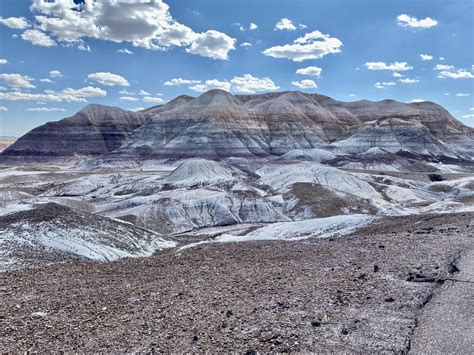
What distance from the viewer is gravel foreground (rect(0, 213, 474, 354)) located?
888 centimetres

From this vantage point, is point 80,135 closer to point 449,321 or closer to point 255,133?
point 255,133

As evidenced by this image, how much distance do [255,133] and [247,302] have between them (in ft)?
487

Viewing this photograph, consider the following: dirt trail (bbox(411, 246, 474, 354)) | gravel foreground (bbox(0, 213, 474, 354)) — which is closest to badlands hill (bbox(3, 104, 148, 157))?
gravel foreground (bbox(0, 213, 474, 354))

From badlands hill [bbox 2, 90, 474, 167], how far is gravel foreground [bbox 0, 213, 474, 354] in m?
112

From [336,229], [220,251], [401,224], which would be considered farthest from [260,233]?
[220,251]

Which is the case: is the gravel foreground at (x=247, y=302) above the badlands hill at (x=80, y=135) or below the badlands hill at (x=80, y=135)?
below

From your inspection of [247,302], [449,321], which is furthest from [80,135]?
[449,321]

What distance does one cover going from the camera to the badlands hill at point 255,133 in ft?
466

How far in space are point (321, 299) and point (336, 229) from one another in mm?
18628

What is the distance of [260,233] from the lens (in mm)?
36969

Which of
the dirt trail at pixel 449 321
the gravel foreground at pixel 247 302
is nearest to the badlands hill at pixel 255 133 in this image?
the gravel foreground at pixel 247 302

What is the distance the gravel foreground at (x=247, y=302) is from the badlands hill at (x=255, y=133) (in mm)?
112331

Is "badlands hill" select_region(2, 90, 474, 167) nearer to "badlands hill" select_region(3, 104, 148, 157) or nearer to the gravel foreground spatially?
"badlands hill" select_region(3, 104, 148, 157)

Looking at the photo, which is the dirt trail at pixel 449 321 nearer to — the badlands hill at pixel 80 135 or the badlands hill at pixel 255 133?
the badlands hill at pixel 255 133
